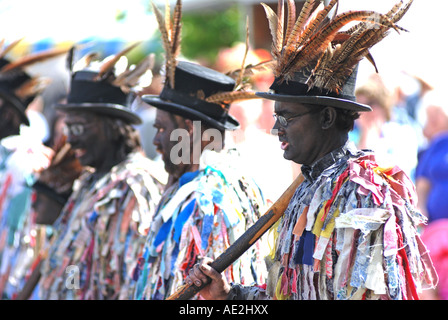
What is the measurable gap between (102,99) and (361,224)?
2943 millimetres

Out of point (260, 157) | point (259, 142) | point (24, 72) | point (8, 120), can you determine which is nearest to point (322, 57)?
point (260, 157)

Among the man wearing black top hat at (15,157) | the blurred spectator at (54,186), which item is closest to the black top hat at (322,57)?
the blurred spectator at (54,186)

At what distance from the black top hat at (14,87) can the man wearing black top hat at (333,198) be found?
12.7 feet

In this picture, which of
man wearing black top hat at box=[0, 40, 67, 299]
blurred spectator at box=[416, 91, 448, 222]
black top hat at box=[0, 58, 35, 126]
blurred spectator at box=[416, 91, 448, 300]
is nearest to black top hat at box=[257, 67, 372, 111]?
blurred spectator at box=[416, 91, 448, 300]

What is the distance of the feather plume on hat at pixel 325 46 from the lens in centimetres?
323

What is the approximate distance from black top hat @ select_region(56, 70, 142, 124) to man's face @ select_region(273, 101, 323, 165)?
230 cm

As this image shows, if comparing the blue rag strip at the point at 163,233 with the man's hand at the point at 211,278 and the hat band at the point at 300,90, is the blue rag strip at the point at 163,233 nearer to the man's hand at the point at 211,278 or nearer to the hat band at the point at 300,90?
the man's hand at the point at 211,278

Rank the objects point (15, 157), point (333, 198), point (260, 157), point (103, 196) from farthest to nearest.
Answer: point (15, 157), point (260, 157), point (103, 196), point (333, 198)

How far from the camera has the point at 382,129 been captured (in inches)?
264

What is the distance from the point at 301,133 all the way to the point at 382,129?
344 centimetres

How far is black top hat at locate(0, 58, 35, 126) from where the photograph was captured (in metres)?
6.82

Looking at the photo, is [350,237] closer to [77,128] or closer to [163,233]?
[163,233]

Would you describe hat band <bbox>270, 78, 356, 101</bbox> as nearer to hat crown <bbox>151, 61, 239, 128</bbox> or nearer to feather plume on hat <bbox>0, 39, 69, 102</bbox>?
hat crown <bbox>151, 61, 239, 128</bbox>

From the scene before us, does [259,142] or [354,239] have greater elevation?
[354,239]
